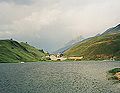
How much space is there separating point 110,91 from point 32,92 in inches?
1041

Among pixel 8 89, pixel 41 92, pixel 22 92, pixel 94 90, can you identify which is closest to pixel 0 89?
pixel 8 89

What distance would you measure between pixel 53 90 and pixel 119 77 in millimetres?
41513

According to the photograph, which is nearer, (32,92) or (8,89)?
Result: (32,92)

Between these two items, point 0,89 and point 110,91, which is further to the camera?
point 0,89

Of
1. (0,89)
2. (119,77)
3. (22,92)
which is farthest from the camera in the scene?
(119,77)

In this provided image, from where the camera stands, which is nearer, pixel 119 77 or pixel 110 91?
pixel 110 91

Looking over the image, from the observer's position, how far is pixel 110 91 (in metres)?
83.4

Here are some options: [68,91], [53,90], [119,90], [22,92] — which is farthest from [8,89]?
[119,90]

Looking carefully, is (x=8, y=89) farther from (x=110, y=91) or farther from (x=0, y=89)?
(x=110, y=91)

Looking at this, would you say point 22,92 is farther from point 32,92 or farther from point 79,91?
point 79,91

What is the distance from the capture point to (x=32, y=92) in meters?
83.4

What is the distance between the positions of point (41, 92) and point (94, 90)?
61.0ft

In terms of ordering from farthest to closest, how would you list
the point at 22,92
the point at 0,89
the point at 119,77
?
1. the point at 119,77
2. the point at 0,89
3. the point at 22,92

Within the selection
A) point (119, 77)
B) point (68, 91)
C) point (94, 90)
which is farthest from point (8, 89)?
point (119, 77)
